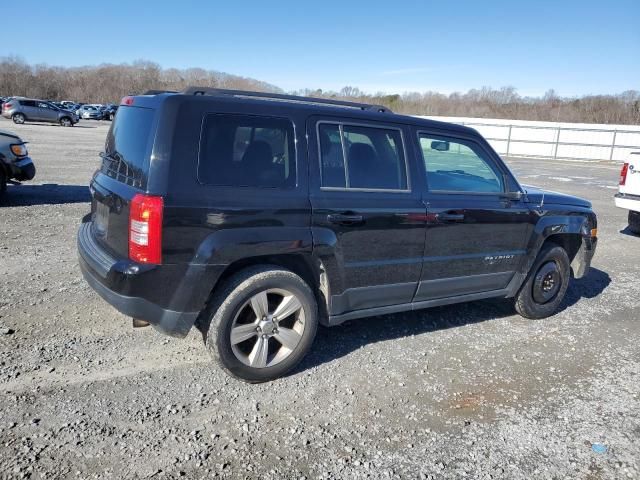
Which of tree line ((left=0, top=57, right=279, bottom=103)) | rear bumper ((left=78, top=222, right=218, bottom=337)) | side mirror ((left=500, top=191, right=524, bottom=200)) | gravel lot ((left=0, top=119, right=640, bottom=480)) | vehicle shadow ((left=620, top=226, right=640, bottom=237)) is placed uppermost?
tree line ((left=0, top=57, right=279, bottom=103))

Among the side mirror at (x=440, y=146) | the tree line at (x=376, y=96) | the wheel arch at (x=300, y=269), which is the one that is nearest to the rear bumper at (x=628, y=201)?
the side mirror at (x=440, y=146)

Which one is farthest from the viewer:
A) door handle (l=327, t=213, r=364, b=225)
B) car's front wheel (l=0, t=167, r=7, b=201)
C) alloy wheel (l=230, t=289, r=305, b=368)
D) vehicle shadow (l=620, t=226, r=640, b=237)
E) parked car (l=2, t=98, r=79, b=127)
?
parked car (l=2, t=98, r=79, b=127)

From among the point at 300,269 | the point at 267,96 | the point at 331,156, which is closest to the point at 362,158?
the point at 331,156

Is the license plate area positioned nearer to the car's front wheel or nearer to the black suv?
the black suv

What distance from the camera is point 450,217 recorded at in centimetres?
425

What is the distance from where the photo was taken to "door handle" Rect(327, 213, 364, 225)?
3.64 meters

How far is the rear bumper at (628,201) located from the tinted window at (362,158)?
688 cm

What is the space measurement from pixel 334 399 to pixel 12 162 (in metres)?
7.99

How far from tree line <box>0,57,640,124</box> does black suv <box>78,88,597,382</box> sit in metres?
38.6

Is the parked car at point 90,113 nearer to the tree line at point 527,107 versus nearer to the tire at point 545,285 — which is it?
the tree line at point 527,107

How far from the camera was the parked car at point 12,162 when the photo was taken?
876cm

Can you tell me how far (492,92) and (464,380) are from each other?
8018 centimetres

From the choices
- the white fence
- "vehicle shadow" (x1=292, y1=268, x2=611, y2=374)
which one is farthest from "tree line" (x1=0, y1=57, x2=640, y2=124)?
"vehicle shadow" (x1=292, y1=268, x2=611, y2=374)

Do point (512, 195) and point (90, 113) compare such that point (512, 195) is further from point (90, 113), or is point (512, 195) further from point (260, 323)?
point (90, 113)
